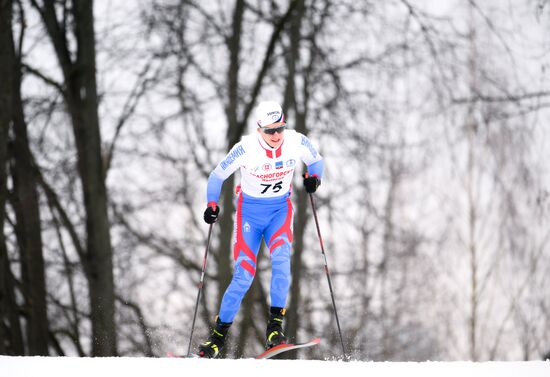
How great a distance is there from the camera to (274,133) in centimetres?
674

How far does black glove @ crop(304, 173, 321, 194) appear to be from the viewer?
7254 mm

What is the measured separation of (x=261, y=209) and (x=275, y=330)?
44.0 inches

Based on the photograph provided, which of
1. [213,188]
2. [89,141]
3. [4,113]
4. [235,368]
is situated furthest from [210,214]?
[89,141]

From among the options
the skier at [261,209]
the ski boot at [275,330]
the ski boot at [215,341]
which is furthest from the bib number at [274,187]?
the ski boot at [215,341]

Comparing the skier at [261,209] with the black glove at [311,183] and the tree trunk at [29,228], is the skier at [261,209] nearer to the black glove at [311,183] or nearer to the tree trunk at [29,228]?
the black glove at [311,183]

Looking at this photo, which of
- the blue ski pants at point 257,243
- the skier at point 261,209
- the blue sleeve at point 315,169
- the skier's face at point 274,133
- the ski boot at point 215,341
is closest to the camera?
the skier's face at point 274,133

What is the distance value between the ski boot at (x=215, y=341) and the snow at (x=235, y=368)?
1.24 metres

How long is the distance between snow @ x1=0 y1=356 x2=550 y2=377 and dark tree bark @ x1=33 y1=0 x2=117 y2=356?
629cm

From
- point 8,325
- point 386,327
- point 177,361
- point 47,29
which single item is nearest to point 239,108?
point 47,29

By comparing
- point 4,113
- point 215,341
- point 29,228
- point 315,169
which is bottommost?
point 215,341

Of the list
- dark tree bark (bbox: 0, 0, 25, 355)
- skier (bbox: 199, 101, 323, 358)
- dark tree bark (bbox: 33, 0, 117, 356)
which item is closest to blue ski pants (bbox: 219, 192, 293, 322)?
skier (bbox: 199, 101, 323, 358)

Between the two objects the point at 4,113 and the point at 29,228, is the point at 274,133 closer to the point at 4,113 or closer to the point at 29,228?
the point at 4,113

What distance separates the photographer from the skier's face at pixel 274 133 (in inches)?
265

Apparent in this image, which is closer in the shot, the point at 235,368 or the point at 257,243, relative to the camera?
the point at 235,368
